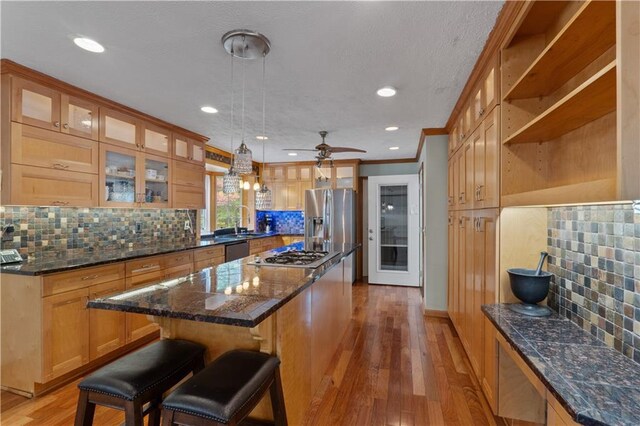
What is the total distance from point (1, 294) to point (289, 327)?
2200 millimetres

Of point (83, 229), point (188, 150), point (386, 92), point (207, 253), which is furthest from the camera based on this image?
point (188, 150)

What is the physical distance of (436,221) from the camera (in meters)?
3.83

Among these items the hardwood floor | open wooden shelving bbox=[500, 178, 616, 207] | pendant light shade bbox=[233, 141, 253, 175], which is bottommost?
the hardwood floor

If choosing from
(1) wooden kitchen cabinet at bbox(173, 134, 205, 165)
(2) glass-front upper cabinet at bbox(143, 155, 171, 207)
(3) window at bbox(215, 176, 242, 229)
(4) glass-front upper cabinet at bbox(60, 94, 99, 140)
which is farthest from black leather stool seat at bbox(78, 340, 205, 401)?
(3) window at bbox(215, 176, 242, 229)

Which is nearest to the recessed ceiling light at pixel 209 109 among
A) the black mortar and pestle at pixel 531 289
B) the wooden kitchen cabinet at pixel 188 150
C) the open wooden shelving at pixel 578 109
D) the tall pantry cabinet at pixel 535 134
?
the wooden kitchen cabinet at pixel 188 150

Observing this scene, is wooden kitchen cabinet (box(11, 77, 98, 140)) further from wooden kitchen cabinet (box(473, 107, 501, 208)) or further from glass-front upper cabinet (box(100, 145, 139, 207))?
wooden kitchen cabinet (box(473, 107, 501, 208))

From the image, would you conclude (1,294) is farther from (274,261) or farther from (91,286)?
(274,261)

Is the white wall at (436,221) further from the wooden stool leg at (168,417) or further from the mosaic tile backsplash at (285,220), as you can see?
the wooden stool leg at (168,417)

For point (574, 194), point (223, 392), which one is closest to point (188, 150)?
point (223, 392)

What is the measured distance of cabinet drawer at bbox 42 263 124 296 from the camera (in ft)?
7.03

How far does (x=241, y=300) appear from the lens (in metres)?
1.38

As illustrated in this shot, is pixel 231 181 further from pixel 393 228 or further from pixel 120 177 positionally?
pixel 393 228

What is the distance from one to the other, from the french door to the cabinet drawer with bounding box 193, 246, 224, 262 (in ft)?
9.16

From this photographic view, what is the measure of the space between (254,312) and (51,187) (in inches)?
94.8
